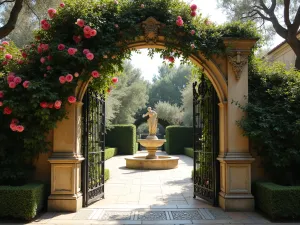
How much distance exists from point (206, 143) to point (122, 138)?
16.0 m

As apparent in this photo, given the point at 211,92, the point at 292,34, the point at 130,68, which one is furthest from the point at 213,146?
the point at 130,68

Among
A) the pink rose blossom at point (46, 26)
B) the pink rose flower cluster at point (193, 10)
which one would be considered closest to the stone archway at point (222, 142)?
the pink rose flower cluster at point (193, 10)

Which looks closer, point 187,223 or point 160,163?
point 187,223

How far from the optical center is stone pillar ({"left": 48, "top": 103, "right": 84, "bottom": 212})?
6.12 meters

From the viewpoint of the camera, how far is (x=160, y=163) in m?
14.0

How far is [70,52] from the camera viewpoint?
576 centimetres

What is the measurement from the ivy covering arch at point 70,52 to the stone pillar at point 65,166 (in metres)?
0.32

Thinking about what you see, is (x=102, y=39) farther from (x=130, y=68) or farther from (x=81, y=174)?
(x=130, y=68)

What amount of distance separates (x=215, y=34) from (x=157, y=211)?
12.5ft

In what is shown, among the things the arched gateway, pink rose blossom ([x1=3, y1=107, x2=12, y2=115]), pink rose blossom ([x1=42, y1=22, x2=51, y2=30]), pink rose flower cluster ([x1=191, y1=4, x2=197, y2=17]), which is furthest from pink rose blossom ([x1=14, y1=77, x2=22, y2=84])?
pink rose flower cluster ([x1=191, y1=4, x2=197, y2=17])

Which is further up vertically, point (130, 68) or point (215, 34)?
point (130, 68)

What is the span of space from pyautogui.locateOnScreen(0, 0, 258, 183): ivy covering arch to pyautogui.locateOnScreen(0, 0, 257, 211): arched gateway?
0.02m

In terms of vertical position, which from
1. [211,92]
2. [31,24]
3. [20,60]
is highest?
[31,24]

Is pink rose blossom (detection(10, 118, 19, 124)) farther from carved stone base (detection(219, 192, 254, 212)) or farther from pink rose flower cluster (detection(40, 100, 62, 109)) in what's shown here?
carved stone base (detection(219, 192, 254, 212))
